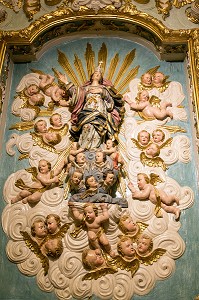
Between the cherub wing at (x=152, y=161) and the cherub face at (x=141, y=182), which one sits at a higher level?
the cherub wing at (x=152, y=161)

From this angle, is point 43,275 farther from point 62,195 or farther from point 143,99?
point 143,99

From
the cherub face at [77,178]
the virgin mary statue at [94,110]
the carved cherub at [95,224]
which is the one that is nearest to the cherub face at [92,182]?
the cherub face at [77,178]

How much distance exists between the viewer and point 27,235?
5113 mm

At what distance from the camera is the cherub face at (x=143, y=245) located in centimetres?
493

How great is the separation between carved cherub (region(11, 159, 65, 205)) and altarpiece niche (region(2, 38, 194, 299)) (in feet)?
0.04

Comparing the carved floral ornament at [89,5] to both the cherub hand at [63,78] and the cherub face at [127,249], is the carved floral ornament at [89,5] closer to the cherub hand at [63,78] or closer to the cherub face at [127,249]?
the cherub hand at [63,78]

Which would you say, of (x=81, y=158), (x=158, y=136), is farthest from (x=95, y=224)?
(x=158, y=136)

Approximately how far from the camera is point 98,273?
190 inches

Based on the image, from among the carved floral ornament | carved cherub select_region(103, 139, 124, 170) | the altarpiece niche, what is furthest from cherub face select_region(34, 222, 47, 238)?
the carved floral ornament

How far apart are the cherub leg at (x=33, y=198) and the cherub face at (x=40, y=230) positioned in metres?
0.32

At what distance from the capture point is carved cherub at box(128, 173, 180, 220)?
523 cm

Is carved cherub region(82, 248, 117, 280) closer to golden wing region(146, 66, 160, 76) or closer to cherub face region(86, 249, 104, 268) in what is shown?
cherub face region(86, 249, 104, 268)

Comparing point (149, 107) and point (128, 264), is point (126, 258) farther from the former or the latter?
point (149, 107)

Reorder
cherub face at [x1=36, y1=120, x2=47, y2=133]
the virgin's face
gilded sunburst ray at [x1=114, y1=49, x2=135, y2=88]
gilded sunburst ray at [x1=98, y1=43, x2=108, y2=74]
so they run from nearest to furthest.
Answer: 1. cherub face at [x1=36, y1=120, x2=47, y2=133]
2. the virgin's face
3. gilded sunburst ray at [x1=114, y1=49, x2=135, y2=88]
4. gilded sunburst ray at [x1=98, y1=43, x2=108, y2=74]
